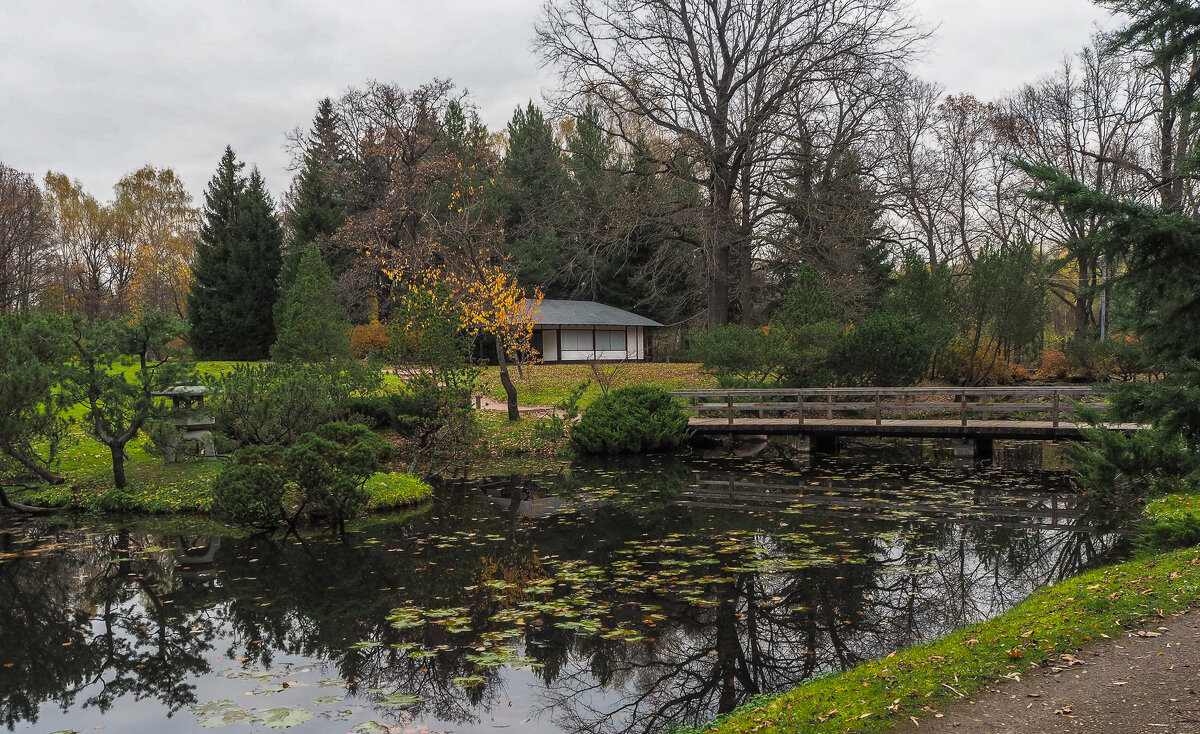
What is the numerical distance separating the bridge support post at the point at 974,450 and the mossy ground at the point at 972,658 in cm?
1147

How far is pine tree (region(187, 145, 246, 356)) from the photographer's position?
37562 millimetres

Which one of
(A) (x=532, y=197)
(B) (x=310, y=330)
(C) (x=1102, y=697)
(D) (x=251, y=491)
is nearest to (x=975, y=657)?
(C) (x=1102, y=697)

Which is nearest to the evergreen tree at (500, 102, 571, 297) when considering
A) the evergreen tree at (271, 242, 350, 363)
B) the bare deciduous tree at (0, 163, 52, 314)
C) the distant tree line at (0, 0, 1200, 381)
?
the distant tree line at (0, 0, 1200, 381)

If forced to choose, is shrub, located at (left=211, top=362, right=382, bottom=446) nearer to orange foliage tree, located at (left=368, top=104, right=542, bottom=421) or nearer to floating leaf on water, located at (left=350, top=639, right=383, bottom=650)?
orange foliage tree, located at (left=368, top=104, right=542, bottom=421)

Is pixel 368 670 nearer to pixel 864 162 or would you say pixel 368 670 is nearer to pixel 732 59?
pixel 732 59

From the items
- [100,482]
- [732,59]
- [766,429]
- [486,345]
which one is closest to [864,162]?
[732,59]

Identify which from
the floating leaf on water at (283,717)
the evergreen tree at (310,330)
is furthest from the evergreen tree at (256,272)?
the floating leaf on water at (283,717)

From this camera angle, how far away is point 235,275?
37.5m

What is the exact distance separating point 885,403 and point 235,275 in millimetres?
30027

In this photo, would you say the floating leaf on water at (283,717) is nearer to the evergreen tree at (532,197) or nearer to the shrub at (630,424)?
the shrub at (630,424)

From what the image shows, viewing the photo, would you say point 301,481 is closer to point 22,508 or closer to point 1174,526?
point 22,508

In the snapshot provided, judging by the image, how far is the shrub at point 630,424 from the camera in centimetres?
1903

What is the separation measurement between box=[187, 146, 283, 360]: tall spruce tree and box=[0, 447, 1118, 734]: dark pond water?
87.9ft

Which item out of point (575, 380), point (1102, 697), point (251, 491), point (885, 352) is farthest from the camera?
point (575, 380)
